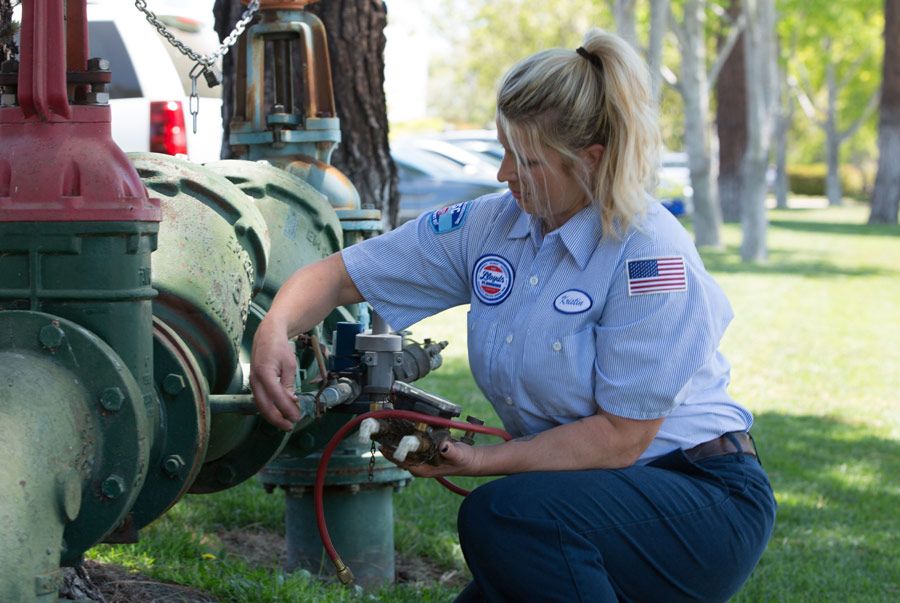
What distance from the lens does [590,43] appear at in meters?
2.55

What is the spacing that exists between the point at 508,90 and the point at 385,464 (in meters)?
1.48

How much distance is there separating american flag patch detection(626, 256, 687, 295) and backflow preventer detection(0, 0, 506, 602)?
446 millimetres

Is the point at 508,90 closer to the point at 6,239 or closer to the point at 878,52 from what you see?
the point at 6,239

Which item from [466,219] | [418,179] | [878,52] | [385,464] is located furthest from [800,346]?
[878,52]

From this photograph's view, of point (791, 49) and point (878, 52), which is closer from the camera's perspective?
point (791, 49)

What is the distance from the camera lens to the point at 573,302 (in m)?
2.54

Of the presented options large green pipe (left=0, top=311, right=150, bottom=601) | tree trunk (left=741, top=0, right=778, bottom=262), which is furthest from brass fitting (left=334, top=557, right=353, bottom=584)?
tree trunk (left=741, top=0, right=778, bottom=262)

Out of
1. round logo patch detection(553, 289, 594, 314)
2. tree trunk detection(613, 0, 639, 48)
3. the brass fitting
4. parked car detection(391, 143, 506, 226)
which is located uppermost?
tree trunk detection(613, 0, 639, 48)

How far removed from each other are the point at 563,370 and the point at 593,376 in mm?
62

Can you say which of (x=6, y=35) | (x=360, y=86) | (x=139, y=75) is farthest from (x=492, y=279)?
(x=139, y=75)

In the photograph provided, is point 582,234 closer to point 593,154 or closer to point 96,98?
point 593,154

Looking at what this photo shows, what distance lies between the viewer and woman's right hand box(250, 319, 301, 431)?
8.05 feet

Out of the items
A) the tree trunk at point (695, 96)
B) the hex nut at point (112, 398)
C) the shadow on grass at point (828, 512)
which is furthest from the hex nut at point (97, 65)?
the tree trunk at point (695, 96)

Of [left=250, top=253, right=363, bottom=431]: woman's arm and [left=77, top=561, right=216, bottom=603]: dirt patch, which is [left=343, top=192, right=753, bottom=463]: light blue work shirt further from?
[left=77, top=561, right=216, bottom=603]: dirt patch
